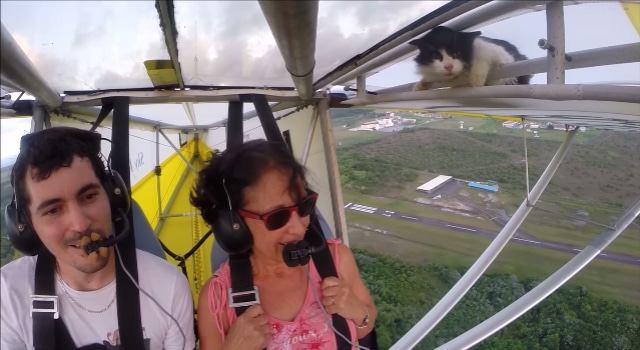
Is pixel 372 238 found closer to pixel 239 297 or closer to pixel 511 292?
pixel 511 292

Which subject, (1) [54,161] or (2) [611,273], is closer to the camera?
(1) [54,161]

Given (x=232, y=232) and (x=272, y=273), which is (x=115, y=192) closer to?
(x=232, y=232)

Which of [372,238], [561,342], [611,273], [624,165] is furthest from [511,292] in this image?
[624,165]

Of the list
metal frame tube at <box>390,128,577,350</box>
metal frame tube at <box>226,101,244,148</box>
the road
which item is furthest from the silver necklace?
the road

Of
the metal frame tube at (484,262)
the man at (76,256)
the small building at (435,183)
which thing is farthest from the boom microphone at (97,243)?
the small building at (435,183)

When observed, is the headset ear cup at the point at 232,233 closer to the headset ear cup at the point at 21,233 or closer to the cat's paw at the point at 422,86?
the headset ear cup at the point at 21,233

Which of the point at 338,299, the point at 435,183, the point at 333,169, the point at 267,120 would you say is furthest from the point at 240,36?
the point at 435,183
